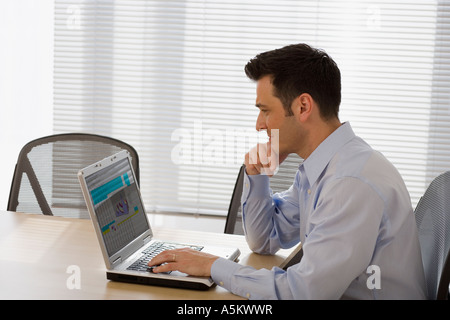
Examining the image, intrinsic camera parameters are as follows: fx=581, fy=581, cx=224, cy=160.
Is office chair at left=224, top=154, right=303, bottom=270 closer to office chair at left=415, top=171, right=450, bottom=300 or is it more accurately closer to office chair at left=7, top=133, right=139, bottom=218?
office chair at left=7, top=133, right=139, bottom=218

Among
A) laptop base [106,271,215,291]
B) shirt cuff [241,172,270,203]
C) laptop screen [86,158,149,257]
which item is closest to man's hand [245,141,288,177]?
shirt cuff [241,172,270,203]

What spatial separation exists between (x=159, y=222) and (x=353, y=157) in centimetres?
201

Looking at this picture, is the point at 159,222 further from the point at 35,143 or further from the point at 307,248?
the point at 307,248

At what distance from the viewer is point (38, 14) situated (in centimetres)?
343

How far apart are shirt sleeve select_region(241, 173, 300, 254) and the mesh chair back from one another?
368mm

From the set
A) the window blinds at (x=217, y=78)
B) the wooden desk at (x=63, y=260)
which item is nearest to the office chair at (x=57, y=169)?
the wooden desk at (x=63, y=260)

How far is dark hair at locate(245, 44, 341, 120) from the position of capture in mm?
1651

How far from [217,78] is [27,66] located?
1.15 meters

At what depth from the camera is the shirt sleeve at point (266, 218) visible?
1894mm

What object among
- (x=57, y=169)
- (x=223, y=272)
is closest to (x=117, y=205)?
(x=223, y=272)

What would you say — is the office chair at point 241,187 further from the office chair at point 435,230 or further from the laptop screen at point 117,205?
the office chair at point 435,230

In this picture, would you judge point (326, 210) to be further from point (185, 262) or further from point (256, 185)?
point (256, 185)

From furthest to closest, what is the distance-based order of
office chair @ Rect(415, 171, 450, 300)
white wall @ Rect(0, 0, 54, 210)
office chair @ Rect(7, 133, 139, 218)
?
white wall @ Rect(0, 0, 54, 210) → office chair @ Rect(7, 133, 139, 218) → office chair @ Rect(415, 171, 450, 300)

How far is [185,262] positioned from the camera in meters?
1.58
